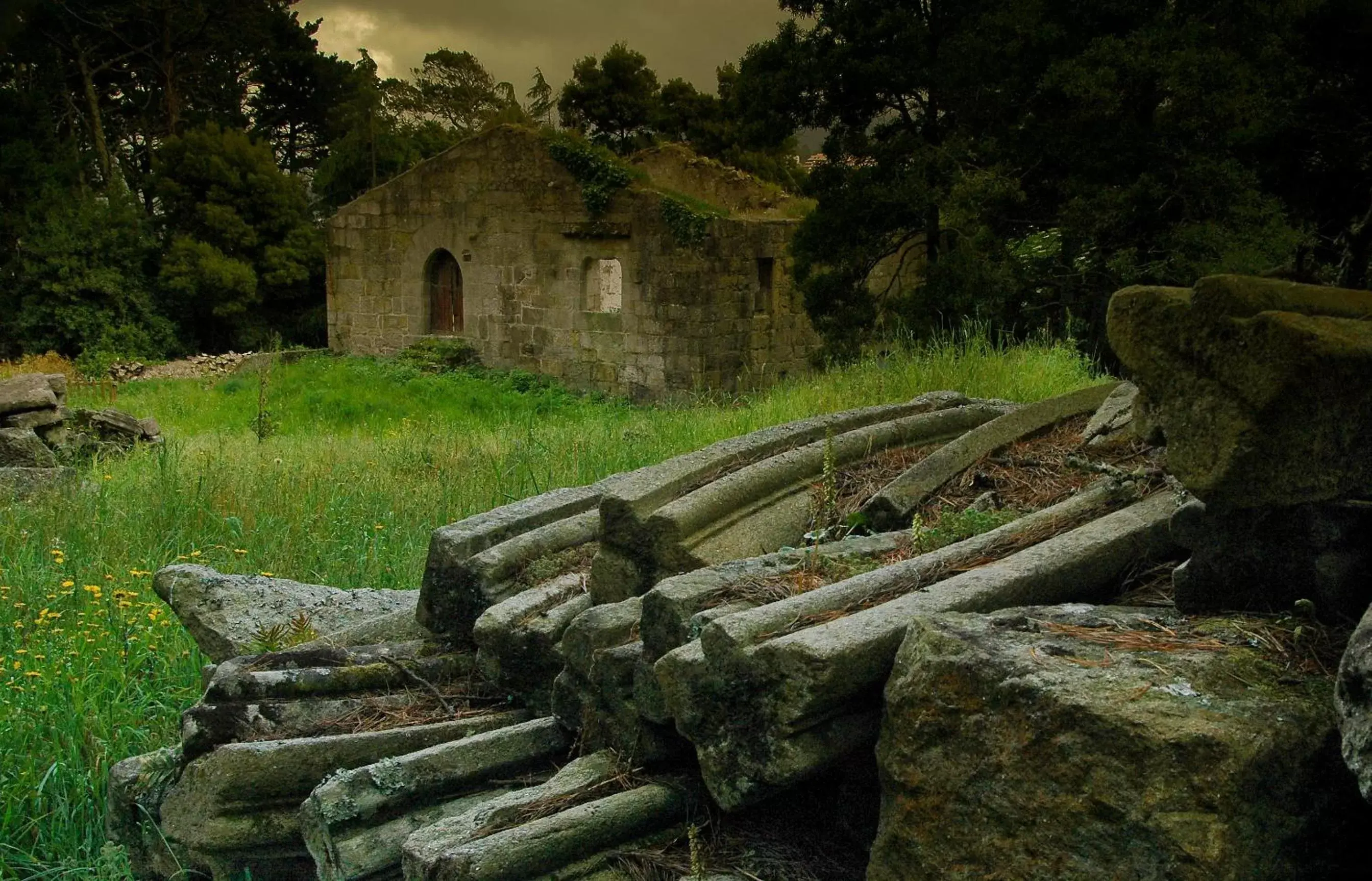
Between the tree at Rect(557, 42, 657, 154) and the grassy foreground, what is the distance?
62.4 ft

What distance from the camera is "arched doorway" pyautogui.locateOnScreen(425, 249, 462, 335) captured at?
72.5ft

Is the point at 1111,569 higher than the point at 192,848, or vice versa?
the point at 1111,569

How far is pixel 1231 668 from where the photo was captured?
6.91 ft

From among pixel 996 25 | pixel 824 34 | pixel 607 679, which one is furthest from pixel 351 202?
pixel 607 679

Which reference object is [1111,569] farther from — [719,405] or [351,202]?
[351,202]

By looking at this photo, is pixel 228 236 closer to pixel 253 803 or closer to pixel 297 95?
pixel 297 95

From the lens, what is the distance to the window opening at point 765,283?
19.1m

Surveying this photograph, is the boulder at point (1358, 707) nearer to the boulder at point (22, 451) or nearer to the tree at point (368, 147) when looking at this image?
the boulder at point (22, 451)

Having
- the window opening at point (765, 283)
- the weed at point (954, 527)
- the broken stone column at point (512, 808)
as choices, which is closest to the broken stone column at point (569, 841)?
the broken stone column at point (512, 808)

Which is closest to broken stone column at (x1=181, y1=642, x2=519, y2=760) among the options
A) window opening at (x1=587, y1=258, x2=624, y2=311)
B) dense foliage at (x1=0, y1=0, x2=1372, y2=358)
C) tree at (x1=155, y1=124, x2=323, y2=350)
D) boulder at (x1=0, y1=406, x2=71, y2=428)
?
dense foliage at (x1=0, y1=0, x2=1372, y2=358)

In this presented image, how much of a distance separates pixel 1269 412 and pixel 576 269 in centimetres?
1812

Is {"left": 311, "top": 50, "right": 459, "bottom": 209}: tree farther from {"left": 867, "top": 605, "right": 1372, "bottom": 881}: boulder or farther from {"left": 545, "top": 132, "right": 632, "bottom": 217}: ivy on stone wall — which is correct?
{"left": 867, "top": 605, "right": 1372, "bottom": 881}: boulder

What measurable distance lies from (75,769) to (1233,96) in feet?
36.4

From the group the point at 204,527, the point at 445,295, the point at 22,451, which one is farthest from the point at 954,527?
the point at 445,295
